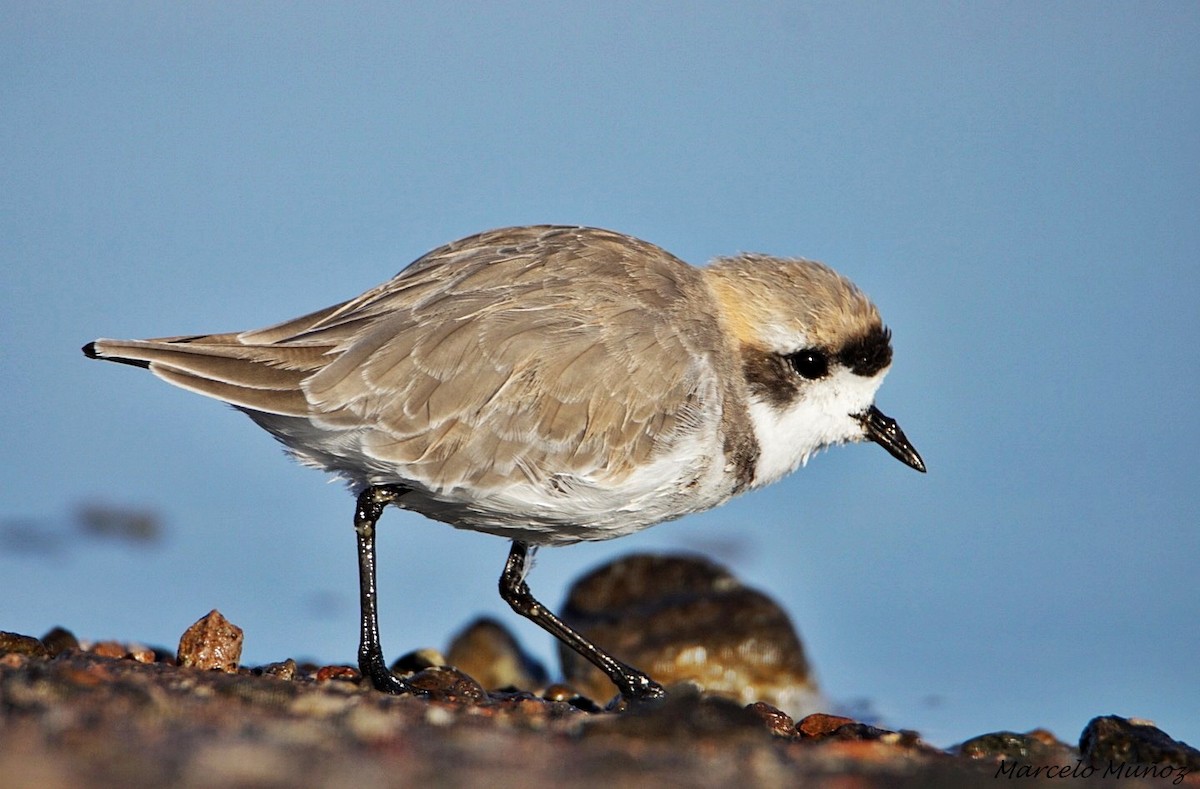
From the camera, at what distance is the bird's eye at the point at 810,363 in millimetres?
7383

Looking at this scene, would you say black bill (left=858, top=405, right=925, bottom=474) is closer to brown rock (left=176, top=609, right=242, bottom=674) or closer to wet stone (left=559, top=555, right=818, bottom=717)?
wet stone (left=559, top=555, right=818, bottom=717)

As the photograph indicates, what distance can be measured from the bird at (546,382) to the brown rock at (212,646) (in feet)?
2.16

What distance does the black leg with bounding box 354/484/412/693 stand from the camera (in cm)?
688

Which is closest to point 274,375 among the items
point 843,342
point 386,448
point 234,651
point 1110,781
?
point 386,448

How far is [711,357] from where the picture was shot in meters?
7.15

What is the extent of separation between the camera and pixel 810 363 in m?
7.43

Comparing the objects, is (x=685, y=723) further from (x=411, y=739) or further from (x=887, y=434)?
(x=887, y=434)

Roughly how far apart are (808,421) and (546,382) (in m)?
1.61

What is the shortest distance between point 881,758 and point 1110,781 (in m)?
0.85

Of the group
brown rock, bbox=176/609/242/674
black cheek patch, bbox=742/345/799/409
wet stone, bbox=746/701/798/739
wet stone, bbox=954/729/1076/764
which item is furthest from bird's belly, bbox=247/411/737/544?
wet stone, bbox=954/729/1076/764

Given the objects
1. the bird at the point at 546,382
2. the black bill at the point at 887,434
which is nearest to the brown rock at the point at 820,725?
the bird at the point at 546,382

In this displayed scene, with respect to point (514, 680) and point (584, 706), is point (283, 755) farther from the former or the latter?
point (514, 680)

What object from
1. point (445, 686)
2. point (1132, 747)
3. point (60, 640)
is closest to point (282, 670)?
point (445, 686)

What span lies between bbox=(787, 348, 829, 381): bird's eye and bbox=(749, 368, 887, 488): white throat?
0.17 feet
